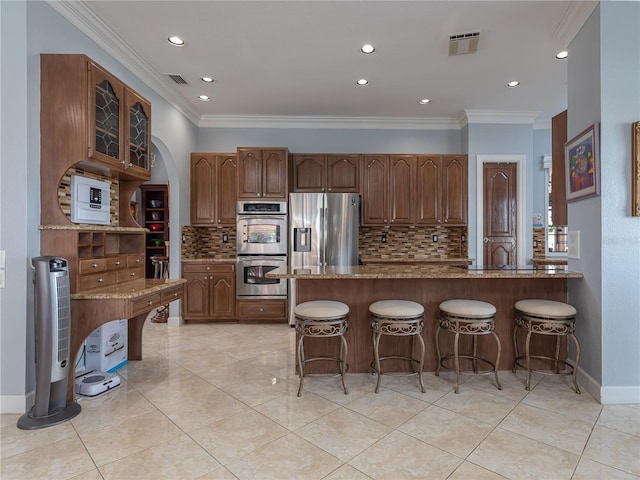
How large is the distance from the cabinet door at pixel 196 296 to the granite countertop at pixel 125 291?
170cm

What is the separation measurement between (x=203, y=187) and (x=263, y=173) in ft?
3.01

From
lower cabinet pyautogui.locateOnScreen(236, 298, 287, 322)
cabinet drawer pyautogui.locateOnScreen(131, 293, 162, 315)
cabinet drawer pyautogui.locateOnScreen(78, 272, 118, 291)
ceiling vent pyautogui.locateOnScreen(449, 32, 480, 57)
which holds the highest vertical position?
ceiling vent pyautogui.locateOnScreen(449, 32, 480, 57)

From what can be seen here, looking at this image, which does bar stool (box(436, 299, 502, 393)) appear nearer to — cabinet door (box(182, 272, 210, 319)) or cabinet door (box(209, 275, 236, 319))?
cabinet door (box(209, 275, 236, 319))

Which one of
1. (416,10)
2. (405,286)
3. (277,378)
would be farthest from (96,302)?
(416,10)

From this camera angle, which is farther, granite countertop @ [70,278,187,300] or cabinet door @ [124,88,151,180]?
cabinet door @ [124,88,151,180]

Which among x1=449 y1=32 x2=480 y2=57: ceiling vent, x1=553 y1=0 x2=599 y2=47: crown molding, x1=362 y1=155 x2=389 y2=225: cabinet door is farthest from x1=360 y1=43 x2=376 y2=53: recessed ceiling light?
x1=362 y1=155 x2=389 y2=225: cabinet door

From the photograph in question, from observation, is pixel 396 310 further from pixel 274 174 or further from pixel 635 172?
pixel 274 174

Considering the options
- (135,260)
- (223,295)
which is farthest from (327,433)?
(223,295)

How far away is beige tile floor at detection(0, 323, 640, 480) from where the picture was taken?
66.4 inches

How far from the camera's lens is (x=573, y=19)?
104 inches

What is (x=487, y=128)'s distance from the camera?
4.88 m

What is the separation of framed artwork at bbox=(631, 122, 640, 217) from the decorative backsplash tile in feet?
13.1

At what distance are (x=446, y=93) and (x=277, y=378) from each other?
3.86 meters

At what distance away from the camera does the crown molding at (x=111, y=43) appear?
2521mm
